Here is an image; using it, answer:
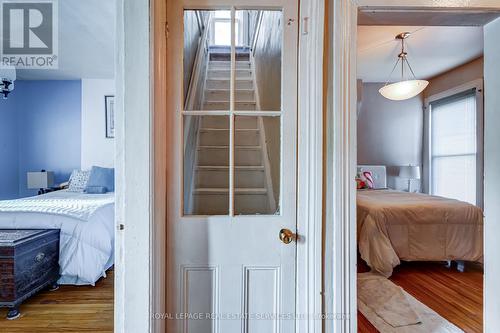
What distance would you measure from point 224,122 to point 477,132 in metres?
4.30

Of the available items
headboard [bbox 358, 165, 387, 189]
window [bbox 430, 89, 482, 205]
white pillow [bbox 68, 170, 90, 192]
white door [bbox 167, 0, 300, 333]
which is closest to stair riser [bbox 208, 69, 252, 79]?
white door [bbox 167, 0, 300, 333]

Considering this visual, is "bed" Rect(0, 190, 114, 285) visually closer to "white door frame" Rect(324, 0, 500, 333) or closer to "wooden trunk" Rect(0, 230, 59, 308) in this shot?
"wooden trunk" Rect(0, 230, 59, 308)

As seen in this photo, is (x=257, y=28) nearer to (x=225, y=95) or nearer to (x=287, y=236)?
(x=225, y=95)

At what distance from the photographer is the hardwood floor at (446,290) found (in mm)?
1960

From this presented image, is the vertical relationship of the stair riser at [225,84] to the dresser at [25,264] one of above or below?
above

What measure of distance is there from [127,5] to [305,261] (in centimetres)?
130

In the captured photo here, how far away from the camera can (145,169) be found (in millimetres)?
1084

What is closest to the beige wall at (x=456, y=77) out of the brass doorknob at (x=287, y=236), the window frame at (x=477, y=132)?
the window frame at (x=477, y=132)

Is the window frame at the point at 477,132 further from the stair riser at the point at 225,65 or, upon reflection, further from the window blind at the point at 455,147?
the stair riser at the point at 225,65

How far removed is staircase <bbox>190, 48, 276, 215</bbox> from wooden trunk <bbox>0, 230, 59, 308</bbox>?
5.74ft

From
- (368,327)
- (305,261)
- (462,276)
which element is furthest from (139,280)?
(462,276)

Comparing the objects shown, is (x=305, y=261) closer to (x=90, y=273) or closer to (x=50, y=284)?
(x=90, y=273)

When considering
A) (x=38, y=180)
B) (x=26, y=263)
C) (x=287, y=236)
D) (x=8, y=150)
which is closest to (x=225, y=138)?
(x=287, y=236)

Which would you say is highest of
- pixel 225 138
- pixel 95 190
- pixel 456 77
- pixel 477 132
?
pixel 456 77
